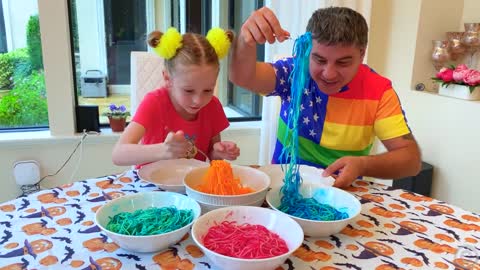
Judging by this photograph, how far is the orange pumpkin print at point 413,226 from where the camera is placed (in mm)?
1039

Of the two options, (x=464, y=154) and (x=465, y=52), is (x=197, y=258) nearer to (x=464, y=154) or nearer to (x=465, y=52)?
(x=464, y=154)

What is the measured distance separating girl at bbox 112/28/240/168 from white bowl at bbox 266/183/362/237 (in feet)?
0.99

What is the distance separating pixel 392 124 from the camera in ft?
4.60

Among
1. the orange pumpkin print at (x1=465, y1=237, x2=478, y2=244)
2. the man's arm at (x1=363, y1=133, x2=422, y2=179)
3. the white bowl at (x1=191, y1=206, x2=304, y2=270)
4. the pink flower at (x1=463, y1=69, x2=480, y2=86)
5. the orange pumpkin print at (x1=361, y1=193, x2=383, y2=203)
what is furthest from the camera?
the pink flower at (x1=463, y1=69, x2=480, y2=86)

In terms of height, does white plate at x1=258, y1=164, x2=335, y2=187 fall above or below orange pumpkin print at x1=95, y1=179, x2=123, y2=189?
above

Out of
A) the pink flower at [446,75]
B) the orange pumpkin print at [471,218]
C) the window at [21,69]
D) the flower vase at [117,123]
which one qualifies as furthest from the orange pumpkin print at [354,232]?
the window at [21,69]

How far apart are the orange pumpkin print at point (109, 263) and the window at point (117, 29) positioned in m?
1.82

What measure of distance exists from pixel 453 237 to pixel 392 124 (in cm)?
49

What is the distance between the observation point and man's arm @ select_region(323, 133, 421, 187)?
1.25 metres

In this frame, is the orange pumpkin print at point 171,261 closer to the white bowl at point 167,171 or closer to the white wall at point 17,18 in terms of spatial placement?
the white bowl at point 167,171

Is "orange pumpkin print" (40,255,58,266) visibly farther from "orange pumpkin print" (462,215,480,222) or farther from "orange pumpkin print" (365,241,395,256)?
"orange pumpkin print" (462,215,480,222)

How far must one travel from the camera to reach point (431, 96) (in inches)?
95.7

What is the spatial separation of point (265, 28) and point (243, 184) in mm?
461

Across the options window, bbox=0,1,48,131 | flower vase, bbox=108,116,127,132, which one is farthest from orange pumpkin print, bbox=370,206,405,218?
window, bbox=0,1,48,131
